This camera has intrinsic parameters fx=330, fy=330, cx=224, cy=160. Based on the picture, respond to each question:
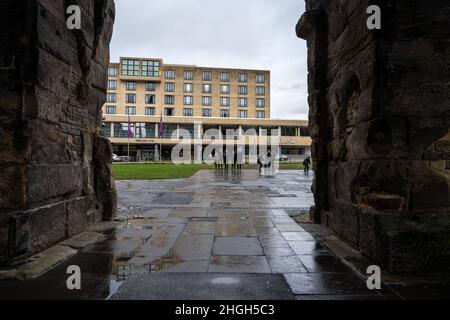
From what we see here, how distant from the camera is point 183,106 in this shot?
228 feet

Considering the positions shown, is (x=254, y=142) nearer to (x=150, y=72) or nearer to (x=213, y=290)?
(x=150, y=72)

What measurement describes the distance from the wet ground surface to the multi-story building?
55.4m

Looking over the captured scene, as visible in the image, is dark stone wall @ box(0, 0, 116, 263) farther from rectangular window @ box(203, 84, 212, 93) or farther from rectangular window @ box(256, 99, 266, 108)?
rectangular window @ box(256, 99, 266, 108)

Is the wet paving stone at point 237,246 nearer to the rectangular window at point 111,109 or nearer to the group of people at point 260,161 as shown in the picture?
the group of people at point 260,161

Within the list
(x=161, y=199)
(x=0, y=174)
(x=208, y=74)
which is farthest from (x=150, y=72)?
(x=0, y=174)

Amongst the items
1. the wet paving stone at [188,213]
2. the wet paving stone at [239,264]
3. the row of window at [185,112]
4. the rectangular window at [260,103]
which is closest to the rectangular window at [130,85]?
the row of window at [185,112]

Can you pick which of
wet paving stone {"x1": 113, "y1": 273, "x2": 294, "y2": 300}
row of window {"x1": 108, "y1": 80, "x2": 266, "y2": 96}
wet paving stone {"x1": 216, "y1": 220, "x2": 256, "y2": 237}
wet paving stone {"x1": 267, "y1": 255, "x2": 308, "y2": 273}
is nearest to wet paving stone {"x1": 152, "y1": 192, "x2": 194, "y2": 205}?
wet paving stone {"x1": 216, "y1": 220, "x2": 256, "y2": 237}

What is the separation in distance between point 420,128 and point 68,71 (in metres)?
4.79

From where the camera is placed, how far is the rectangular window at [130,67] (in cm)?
6750

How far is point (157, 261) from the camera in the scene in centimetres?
388

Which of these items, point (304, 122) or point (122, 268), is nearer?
point (122, 268)

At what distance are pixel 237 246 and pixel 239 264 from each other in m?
0.76

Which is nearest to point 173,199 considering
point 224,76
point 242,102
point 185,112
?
point 185,112

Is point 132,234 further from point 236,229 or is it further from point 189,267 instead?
point 189,267
